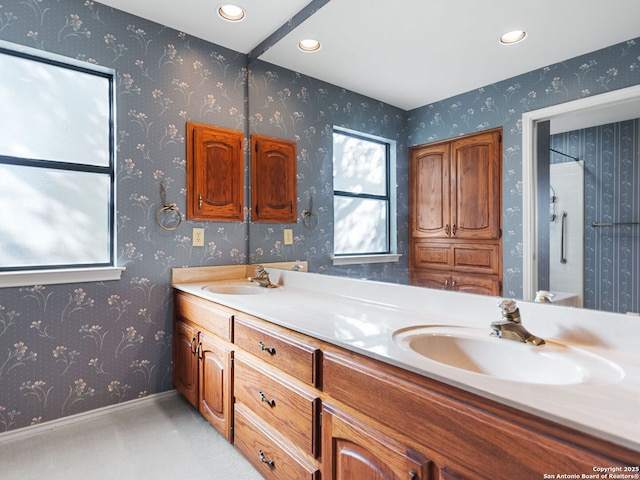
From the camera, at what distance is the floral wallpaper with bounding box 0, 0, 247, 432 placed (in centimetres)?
190

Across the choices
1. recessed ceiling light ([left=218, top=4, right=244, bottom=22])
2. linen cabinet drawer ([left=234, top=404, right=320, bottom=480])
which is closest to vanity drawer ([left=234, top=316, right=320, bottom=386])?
linen cabinet drawer ([left=234, top=404, right=320, bottom=480])

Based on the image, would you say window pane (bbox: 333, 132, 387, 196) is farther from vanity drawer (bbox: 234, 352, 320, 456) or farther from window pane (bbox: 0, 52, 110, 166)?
window pane (bbox: 0, 52, 110, 166)

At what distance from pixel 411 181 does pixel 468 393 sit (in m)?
0.89

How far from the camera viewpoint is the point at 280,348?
134 centimetres

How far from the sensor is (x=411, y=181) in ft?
4.75

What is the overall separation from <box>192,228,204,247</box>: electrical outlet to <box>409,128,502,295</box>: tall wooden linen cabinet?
152cm

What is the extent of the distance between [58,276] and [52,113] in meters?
0.93

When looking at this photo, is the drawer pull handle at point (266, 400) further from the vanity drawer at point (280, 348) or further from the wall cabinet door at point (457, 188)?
the wall cabinet door at point (457, 188)

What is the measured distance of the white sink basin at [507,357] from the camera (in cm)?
86

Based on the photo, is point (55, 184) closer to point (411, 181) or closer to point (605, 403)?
point (411, 181)

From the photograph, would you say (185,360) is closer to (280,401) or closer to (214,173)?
(280,401)

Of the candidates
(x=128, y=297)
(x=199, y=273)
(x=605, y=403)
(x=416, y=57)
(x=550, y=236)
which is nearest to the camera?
(x=605, y=403)

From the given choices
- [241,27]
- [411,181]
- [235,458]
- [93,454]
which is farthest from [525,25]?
[93,454]

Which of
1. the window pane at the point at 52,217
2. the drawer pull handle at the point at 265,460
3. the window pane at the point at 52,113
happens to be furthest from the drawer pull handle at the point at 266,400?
the window pane at the point at 52,113
